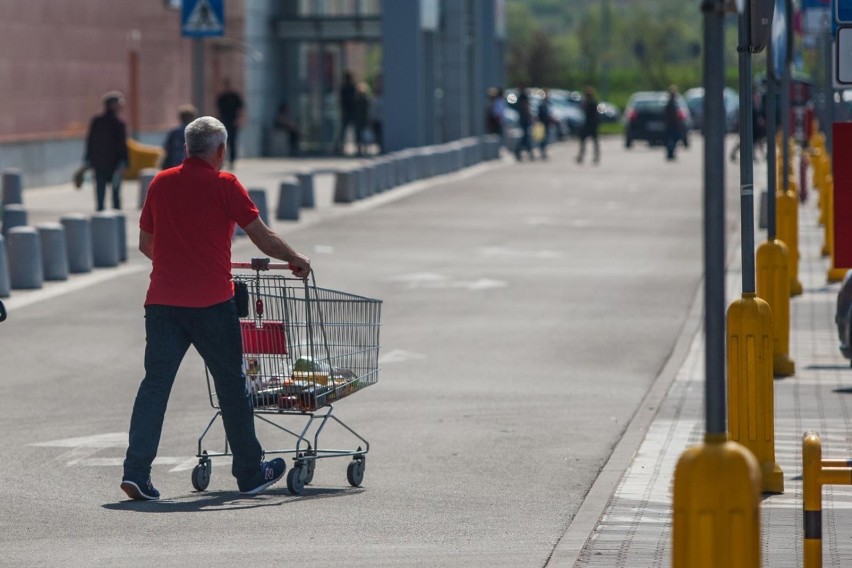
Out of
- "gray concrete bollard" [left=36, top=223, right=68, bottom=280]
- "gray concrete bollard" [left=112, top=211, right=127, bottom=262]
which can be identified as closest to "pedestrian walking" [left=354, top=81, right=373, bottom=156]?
"gray concrete bollard" [left=112, top=211, right=127, bottom=262]

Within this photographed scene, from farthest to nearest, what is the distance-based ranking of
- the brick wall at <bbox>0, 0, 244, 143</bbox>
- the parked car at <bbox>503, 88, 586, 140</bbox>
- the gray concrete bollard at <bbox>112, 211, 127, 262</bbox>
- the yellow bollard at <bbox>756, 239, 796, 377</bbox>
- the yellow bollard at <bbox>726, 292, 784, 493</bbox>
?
the parked car at <bbox>503, 88, 586, 140</bbox>, the brick wall at <bbox>0, 0, 244, 143</bbox>, the gray concrete bollard at <bbox>112, 211, 127, 262</bbox>, the yellow bollard at <bbox>756, 239, 796, 377</bbox>, the yellow bollard at <bbox>726, 292, 784, 493</bbox>

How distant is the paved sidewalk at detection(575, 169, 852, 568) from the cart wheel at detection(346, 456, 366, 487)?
1.22m

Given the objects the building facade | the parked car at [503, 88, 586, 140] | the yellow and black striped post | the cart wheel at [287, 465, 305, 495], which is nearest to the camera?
the yellow and black striped post

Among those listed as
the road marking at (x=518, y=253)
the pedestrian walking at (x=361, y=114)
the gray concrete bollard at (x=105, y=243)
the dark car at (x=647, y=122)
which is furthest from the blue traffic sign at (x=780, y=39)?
the dark car at (x=647, y=122)

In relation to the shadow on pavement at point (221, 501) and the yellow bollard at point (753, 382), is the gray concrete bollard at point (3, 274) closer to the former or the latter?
the shadow on pavement at point (221, 501)

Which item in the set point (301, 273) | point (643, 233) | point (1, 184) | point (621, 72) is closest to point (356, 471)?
point (301, 273)

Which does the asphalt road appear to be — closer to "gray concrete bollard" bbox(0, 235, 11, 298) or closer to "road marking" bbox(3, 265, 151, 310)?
"road marking" bbox(3, 265, 151, 310)

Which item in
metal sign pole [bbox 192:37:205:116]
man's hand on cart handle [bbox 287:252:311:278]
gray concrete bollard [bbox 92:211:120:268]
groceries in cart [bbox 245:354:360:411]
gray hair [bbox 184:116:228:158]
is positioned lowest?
gray concrete bollard [bbox 92:211:120:268]

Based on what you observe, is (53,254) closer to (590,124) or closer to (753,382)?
(753,382)

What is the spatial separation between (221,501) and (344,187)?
21.8m

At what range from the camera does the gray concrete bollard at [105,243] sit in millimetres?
20391

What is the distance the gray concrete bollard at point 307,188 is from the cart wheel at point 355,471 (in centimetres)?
→ 2000

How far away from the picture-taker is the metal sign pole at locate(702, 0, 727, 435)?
5086mm

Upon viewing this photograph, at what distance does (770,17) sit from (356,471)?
2.90 meters
